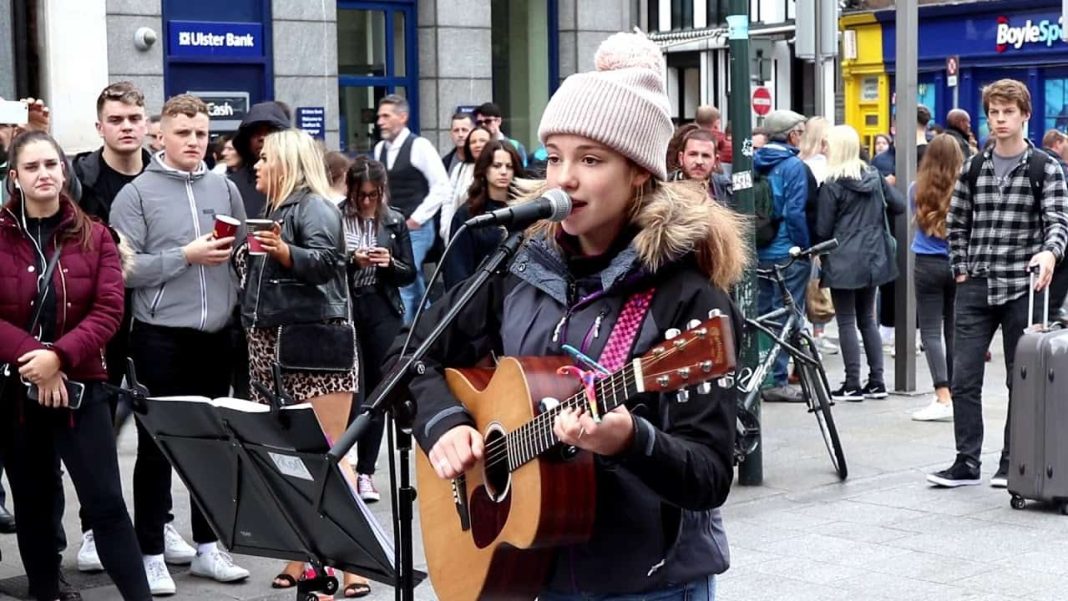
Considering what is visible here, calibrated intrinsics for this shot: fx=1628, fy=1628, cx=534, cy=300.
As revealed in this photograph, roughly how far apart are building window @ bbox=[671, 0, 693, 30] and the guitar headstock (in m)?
40.8

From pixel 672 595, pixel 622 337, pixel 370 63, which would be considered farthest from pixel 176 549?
pixel 370 63

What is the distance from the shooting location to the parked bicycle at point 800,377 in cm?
884

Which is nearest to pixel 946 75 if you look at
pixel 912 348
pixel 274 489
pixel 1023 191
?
pixel 912 348

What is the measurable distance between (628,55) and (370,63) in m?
14.0

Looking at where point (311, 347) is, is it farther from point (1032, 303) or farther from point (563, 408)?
point (563, 408)

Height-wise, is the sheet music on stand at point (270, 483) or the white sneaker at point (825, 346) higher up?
the sheet music on stand at point (270, 483)

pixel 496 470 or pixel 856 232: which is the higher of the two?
pixel 856 232

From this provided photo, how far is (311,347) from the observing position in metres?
7.09

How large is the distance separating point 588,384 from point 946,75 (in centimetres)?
2768

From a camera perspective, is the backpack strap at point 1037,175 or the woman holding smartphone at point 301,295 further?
the backpack strap at point 1037,175

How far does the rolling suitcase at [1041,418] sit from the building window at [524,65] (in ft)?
35.5

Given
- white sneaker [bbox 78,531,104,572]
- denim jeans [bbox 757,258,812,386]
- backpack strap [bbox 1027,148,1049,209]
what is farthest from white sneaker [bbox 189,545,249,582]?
denim jeans [bbox 757,258,812,386]

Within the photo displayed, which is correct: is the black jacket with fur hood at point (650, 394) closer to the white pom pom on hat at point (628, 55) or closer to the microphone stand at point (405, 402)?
the microphone stand at point (405, 402)

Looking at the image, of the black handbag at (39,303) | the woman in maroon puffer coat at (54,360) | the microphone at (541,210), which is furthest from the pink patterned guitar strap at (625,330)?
the black handbag at (39,303)
